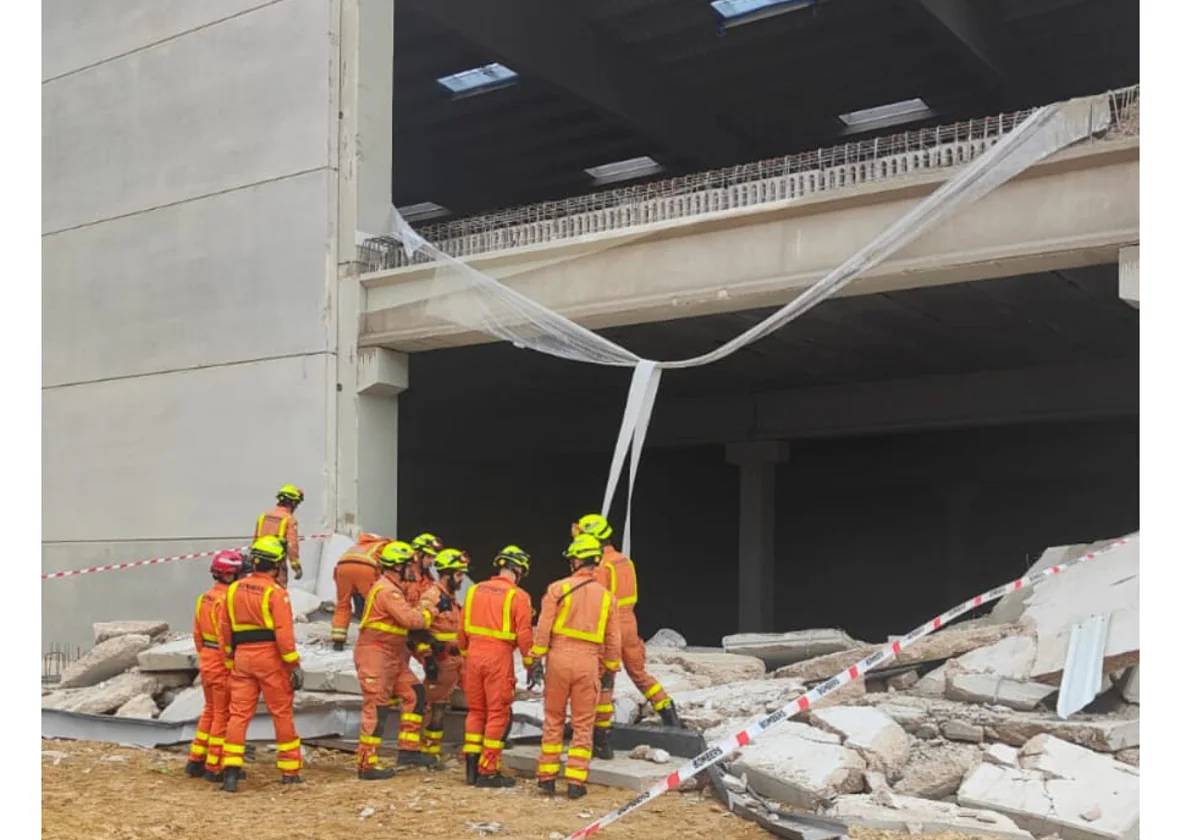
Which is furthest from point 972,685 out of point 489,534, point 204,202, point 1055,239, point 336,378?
point 489,534

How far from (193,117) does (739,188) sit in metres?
8.06

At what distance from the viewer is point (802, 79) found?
64.7 feet

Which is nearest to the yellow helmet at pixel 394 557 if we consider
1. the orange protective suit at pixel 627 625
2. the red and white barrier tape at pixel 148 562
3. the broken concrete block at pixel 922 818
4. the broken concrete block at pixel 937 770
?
the orange protective suit at pixel 627 625

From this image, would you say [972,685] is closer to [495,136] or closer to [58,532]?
[58,532]

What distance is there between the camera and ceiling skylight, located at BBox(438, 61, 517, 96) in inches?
781

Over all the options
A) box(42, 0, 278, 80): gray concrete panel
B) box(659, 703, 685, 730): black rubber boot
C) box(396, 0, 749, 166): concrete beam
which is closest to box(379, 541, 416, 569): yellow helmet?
box(659, 703, 685, 730): black rubber boot

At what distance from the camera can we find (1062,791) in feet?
22.2

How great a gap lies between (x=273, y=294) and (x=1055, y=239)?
30.9 feet

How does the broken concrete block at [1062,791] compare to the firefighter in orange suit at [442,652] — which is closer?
the broken concrete block at [1062,791]

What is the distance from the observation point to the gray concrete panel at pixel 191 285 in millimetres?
14352

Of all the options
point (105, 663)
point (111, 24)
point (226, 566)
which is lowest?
point (105, 663)

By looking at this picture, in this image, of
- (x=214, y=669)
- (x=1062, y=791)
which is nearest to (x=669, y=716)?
(x=1062, y=791)

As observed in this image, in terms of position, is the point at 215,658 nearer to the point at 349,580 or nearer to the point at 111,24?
the point at 349,580

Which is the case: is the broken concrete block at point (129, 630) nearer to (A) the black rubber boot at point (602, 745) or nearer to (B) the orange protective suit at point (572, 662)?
(A) the black rubber boot at point (602, 745)
